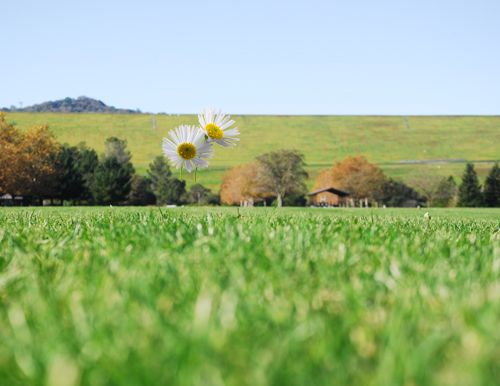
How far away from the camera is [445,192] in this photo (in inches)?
5266

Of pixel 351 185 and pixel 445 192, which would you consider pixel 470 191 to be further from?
pixel 351 185

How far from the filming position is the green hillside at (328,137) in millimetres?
160125

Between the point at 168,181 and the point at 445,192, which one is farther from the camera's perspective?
the point at 445,192

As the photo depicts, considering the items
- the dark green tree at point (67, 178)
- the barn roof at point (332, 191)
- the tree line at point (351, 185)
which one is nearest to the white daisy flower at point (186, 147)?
the dark green tree at point (67, 178)

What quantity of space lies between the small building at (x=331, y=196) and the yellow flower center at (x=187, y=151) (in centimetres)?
13704

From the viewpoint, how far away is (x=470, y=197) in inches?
4798

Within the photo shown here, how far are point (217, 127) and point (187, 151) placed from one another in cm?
44

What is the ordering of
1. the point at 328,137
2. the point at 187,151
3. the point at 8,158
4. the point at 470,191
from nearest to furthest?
1. the point at 187,151
2. the point at 8,158
3. the point at 470,191
4. the point at 328,137

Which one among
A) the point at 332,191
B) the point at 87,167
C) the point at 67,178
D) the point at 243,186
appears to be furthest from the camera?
the point at 332,191

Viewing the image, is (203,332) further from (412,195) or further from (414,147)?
(414,147)

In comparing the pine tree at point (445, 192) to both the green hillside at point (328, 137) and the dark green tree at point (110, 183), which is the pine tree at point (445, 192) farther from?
the dark green tree at point (110, 183)

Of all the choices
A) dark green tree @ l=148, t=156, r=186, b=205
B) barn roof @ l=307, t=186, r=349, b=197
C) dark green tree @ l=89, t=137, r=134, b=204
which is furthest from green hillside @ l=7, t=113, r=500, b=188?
dark green tree @ l=89, t=137, r=134, b=204

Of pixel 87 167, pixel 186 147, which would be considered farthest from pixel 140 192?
pixel 186 147

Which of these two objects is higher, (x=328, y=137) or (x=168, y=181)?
(x=328, y=137)
